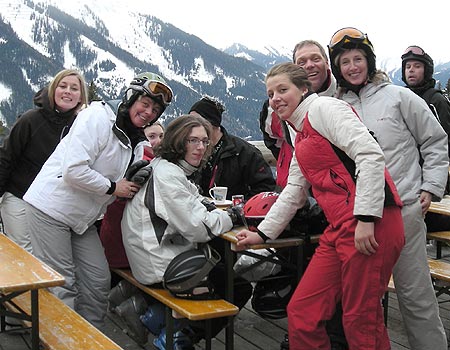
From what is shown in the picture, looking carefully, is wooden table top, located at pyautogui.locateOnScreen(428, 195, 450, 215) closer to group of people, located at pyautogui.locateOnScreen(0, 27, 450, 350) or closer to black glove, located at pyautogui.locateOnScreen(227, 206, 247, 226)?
group of people, located at pyautogui.locateOnScreen(0, 27, 450, 350)

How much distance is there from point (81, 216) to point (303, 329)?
168 centimetres

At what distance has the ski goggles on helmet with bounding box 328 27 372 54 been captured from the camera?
3344mm

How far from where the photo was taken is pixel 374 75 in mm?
3449

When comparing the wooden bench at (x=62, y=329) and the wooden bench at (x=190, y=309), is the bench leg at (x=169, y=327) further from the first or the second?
the wooden bench at (x=62, y=329)

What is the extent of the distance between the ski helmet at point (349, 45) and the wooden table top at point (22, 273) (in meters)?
1.89

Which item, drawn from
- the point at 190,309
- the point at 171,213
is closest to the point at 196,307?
the point at 190,309

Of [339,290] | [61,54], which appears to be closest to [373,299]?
[339,290]

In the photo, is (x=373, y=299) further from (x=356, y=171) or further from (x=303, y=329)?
(x=356, y=171)

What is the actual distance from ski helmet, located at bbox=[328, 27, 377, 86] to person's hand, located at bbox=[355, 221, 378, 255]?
3.33 ft

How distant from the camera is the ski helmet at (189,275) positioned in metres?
3.42

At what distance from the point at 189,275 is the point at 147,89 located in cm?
122

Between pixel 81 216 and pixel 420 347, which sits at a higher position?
pixel 81 216

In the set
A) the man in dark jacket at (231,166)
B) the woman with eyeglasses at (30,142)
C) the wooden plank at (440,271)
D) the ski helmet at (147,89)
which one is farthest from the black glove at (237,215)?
the woman with eyeglasses at (30,142)

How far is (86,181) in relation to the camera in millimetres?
3705
